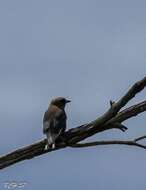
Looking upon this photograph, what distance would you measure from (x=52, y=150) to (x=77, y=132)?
0.21 meters

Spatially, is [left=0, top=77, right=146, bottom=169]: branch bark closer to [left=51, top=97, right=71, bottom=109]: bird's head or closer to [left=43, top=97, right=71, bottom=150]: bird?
[left=43, top=97, right=71, bottom=150]: bird

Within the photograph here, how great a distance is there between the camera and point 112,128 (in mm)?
3254

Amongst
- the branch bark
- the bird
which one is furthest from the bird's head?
the branch bark

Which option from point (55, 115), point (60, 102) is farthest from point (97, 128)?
point (60, 102)

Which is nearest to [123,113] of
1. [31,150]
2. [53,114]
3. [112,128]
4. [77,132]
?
[112,128]

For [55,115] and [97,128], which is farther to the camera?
[55,115]

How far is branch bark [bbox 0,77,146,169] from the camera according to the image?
10.1ft

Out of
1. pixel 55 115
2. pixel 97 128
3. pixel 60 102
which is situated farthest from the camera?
pixel 60 102

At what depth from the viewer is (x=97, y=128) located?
3281 mm

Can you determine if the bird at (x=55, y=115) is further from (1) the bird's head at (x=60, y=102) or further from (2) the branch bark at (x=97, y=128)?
(2) the branch bark at (x=97, y=128)

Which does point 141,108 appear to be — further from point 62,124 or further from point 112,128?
point 62,124

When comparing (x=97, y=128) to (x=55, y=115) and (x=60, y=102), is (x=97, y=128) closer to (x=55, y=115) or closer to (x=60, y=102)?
(x=55, y=115)

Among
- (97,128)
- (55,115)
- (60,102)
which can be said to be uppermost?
(60,102)

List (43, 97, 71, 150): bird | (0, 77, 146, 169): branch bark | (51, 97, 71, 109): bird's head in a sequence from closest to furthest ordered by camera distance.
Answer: (0, 77, 146, 169): branch bark
(43, 97, 71, 150): bird
(51, 97, 71, 109): bird's head
